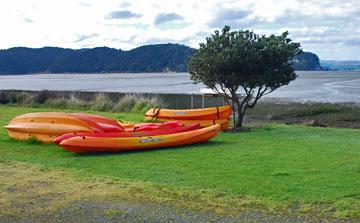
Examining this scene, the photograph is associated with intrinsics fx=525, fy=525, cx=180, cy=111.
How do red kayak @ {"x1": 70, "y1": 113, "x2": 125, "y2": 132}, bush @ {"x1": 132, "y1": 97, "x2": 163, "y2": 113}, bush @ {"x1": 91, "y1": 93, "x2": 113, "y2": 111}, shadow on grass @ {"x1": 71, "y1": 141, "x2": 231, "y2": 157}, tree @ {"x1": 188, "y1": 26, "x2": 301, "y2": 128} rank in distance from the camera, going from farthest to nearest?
bush @ {"x1": 91, "y1": 93, "x2": 113, "y2": 111}
bush @ {"x1": 132, "y1": 97, "x2": 163, "y2": 113}
tree @ {"x1": 188, "y1": 26, "x2": 301, "y2": 128}
red kayak @ {"x1": 70, "y1": 113, "x2": 125, "y2": 132}
shadow on grass @ {"x1": 71, "y1": 141, "x2": 231, "y2": 157}

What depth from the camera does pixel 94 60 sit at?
155 meters

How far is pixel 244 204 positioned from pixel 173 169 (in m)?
2.72

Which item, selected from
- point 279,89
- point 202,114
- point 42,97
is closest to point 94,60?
point 279,89

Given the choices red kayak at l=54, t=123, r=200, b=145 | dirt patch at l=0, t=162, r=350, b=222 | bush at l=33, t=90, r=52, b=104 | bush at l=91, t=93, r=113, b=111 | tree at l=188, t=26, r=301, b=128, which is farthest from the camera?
bush at l=33, t=90, r=52, b=104

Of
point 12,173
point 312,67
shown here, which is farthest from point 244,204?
point 312,67

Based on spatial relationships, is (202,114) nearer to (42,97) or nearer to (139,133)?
(139,133)

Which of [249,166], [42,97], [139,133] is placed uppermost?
[42,97]

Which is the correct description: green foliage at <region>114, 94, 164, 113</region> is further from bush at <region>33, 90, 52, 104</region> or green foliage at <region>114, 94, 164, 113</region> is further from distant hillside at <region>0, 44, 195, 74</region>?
distant hillside at <region>0, 44, 195, 74</region>

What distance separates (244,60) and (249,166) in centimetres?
617

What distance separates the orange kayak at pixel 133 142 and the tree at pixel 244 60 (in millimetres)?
2933

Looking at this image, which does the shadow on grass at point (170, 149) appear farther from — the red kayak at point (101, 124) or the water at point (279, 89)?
the water at point (279, 89)

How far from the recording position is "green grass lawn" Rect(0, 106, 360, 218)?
719cm

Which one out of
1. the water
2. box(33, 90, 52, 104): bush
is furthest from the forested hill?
box(33, 90, 52, 104): bush

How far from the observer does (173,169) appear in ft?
30.5
